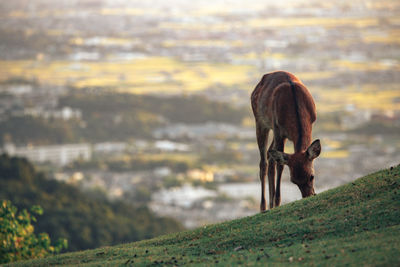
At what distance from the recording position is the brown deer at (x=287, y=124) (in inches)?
500

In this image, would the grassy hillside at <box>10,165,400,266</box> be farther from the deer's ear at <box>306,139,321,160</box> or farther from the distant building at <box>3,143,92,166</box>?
the distant building at <box>3,143,92,166</box>

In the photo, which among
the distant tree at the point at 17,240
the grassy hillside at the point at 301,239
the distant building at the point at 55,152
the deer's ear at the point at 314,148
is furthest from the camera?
the distant building at the point at 55,152

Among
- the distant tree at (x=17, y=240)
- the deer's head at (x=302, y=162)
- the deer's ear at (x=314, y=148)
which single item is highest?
the deer's ear at (x=314, y=148)

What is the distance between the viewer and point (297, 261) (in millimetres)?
10078

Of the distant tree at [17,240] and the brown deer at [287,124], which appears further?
the distant tree at [17,240]

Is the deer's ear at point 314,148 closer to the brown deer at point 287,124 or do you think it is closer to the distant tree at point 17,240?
the brown deer at point 287,124

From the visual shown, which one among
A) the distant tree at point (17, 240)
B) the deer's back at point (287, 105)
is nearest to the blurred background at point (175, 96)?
the distant tree at point (17, 240)

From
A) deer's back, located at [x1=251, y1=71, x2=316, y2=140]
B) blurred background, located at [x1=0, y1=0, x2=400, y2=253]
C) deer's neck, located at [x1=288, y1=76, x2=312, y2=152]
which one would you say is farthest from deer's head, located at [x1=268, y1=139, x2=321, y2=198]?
blurred background, located at [x1=0, y1=0, x2=400, y2=253]

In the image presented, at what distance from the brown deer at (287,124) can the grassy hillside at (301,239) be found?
0.60 m

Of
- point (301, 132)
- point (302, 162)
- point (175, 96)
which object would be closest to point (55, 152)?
point (175, 96)

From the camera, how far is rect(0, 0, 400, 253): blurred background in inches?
2537

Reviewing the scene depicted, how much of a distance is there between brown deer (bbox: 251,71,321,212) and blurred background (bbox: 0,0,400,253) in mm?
29607

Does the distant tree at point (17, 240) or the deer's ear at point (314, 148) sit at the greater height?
the deer's ear at point (314, 148)

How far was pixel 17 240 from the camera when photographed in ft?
62.1
